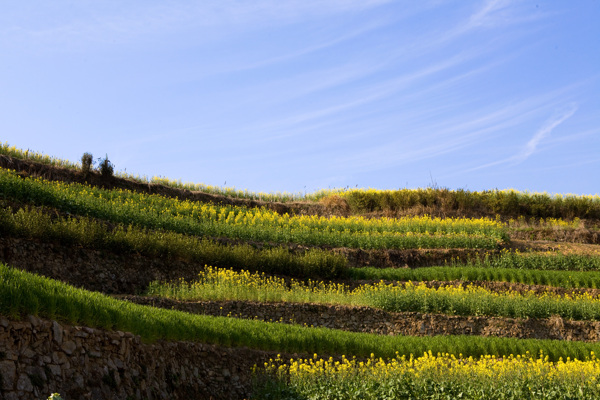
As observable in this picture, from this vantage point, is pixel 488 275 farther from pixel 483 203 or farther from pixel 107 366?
pixel 107 366

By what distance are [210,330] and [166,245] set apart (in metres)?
9.12

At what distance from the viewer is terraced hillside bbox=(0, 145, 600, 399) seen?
1005 centimetres

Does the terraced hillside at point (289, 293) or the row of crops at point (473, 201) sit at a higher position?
the row of crops at point (473, 201)

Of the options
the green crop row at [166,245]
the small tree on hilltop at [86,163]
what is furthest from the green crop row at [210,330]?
the small tree on hilltop at [86,163]

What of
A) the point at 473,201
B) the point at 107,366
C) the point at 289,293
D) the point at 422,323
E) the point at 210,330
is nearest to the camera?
the point at 107,366

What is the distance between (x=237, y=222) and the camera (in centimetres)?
2806

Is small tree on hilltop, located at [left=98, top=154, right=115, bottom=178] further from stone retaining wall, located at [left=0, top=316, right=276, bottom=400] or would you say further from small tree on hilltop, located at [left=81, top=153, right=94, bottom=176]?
stone retaining wall, located at [left=0, top=316, right=276, bottom=400]

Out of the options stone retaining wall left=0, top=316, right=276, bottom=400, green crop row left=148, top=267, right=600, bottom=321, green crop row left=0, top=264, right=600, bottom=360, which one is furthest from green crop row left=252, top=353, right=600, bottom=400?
green crop row left=148, top=267, right=600, bottom=321

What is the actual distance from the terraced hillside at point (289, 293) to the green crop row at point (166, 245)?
6cm

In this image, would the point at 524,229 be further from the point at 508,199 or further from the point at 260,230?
the point at 260,230

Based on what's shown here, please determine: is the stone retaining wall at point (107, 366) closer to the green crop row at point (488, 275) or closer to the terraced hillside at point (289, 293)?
the terraced hillside at point (289, 293)

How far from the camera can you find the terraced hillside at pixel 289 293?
10055 mm

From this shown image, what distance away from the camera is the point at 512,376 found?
10883 millimetres

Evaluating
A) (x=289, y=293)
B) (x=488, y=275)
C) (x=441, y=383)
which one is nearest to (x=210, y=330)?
(x=441, y=383)
